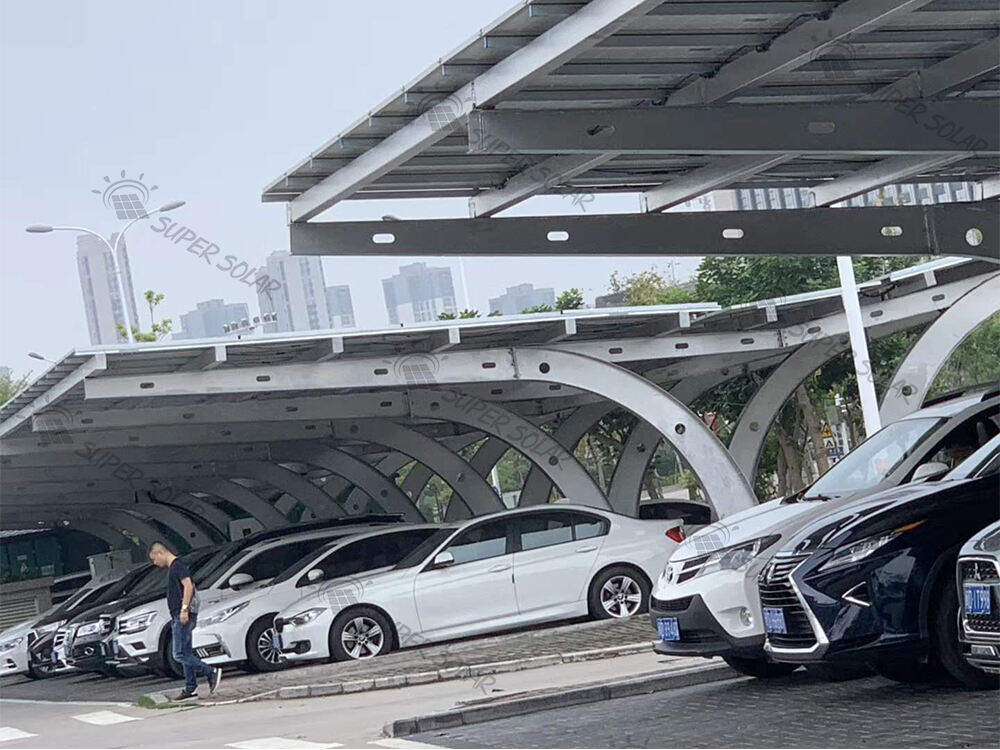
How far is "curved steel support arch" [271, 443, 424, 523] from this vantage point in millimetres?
32500

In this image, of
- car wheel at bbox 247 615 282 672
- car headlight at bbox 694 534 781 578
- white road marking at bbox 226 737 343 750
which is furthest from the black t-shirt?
car headlight at bbox 694 534 781 578

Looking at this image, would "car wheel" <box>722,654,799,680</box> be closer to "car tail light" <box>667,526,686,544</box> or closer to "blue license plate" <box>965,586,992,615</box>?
"blue license plate" <box>965,586,992,615</box>

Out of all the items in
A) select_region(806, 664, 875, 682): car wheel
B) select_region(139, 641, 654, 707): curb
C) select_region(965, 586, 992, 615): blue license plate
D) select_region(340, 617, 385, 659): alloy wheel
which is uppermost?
select_region(965, 586, 992, 615): blue license plate

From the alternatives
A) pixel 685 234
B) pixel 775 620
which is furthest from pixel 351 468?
pixel 775 620

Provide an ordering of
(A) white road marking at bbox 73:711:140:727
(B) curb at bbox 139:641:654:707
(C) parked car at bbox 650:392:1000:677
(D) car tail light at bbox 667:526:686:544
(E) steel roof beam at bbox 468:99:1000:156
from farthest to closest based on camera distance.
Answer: (D) car tail light at bbox 667:526:686:544 → (A) white road marking at bbox 73:711:140:727 → (B) curb at bbox 139:641:654:707 → (C) parked car at bbox 650:392:1000:677 → (E) steel roof beam at bbox 468:99:1000:156

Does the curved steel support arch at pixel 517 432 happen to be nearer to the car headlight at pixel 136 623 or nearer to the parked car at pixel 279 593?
the parked car at pixel 279 593

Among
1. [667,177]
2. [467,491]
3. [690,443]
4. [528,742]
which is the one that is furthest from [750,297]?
[528,742]

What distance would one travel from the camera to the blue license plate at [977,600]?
27.2ft

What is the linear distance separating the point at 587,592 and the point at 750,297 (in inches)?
876

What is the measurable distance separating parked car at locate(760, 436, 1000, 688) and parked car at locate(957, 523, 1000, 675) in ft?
2.98

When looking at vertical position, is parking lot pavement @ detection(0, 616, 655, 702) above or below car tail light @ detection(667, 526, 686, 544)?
below

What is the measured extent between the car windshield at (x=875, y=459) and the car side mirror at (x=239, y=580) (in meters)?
9.96

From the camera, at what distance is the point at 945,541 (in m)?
9.64

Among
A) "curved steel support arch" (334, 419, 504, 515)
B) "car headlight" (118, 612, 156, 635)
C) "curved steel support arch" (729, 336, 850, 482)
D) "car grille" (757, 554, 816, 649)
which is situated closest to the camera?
"car grille" (757, 554, 816, 649)
